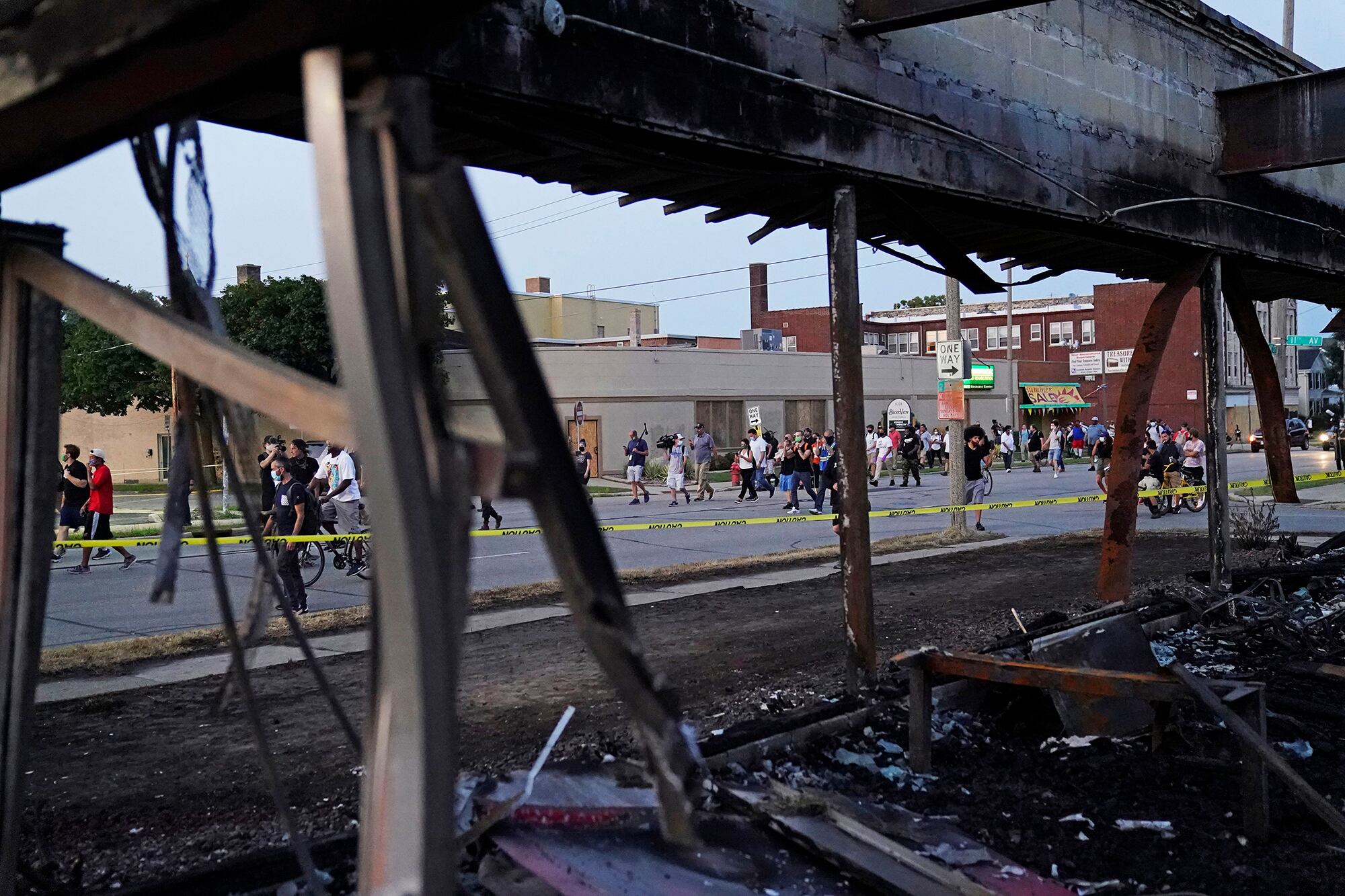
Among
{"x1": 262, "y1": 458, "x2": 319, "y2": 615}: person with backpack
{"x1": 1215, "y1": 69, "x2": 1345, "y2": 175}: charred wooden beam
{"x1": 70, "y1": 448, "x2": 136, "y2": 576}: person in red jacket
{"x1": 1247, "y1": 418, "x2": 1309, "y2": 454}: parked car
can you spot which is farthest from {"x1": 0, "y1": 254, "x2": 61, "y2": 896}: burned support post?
{"x1": 1247, "y1": 418, "x2": 1309, "y2": 454}: parked car

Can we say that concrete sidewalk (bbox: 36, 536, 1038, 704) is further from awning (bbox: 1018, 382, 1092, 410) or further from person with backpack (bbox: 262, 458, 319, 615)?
awning (bbox: 1018, 382, 1092, 410)

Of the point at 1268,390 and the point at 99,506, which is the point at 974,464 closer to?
the point at 1268,390

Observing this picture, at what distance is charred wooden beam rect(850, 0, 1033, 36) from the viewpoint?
644 centimetres

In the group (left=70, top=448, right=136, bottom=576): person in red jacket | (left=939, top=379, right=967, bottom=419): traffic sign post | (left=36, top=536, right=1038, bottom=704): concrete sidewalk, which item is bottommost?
(left=36, top=536, right=1038, bottom=704): concrete sidewalk

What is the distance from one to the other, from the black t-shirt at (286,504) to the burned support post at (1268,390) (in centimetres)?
1033

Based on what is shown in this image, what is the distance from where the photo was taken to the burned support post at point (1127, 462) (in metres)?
9.98

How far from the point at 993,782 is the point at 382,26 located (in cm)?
497

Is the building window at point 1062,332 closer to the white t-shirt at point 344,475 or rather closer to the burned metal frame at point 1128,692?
the white t-shirt at point 344,475

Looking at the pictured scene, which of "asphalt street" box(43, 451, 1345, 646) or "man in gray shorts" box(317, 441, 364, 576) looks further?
"man in gray shorts" box(317, 441, 364, 576)

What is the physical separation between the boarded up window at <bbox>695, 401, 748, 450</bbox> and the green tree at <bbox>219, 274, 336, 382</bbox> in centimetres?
1508

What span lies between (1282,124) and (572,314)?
65.9 metres

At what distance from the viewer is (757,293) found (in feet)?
240

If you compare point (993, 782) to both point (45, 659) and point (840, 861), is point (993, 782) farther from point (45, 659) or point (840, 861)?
point (45, 659)

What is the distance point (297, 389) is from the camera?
1847 mm
